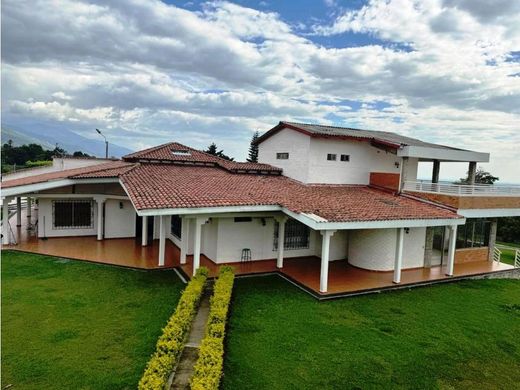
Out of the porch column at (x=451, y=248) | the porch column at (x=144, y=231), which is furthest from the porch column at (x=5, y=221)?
the porch column at (x=451, y=248)

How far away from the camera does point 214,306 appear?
343 inches

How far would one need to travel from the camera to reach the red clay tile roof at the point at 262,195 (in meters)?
11.4

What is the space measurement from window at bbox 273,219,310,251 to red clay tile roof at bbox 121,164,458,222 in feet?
5.00

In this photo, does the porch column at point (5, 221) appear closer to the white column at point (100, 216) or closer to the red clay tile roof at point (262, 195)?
the white column at point (100, 216)

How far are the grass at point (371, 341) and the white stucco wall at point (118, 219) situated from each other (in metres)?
8.38

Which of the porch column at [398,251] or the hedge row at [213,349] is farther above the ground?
the porch column at [398,251]

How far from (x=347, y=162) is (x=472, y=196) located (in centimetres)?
522

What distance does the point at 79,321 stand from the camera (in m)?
8.65

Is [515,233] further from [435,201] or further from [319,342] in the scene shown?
[319,342]

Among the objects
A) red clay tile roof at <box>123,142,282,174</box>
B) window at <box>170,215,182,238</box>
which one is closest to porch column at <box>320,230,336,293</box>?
red clay tile roof at <box>123,142,282,174</box>

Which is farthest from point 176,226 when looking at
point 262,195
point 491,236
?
point 491,236

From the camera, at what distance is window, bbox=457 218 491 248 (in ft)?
53.3

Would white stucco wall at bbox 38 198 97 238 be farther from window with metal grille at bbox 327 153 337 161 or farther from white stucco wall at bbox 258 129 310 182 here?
window with metal grille at bbox 327 153 337 161

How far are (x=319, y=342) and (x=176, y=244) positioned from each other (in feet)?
31.9
